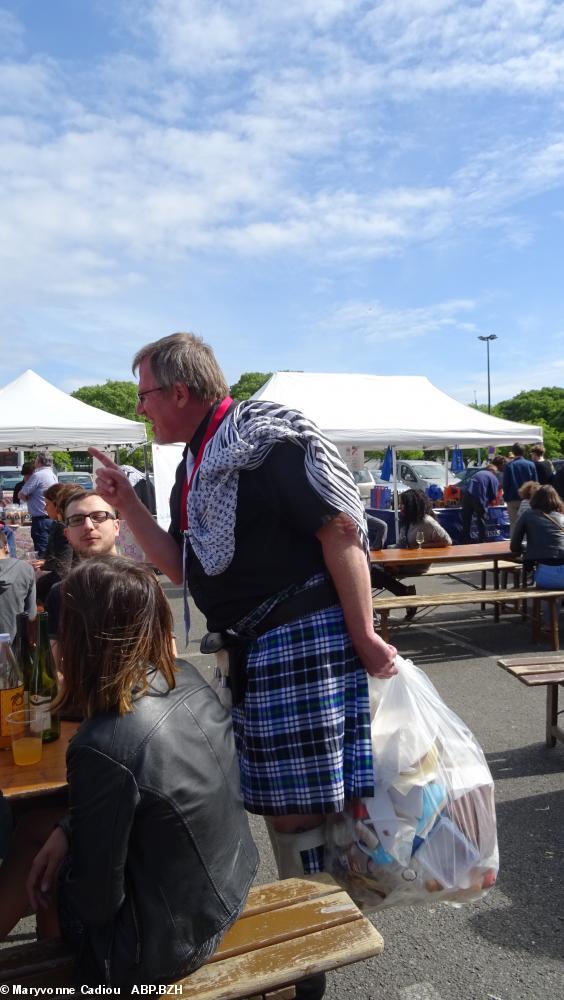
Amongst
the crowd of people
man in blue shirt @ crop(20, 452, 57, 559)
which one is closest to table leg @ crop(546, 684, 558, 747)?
the crowd of people

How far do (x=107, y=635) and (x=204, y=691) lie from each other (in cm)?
27

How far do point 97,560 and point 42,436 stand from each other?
983cm

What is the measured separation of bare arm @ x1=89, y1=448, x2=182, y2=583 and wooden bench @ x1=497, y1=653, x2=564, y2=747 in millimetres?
2248

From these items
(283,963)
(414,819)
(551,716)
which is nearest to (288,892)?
A: (283,963)

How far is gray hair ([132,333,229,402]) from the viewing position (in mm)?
1864

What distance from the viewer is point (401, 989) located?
7.26 ft

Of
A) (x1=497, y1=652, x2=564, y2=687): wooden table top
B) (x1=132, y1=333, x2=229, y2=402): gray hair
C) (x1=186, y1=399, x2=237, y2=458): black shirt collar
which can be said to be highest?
(x1=132, y1=333, x2=229, y2=402): gray hair

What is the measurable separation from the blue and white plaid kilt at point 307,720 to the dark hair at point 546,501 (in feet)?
17.7

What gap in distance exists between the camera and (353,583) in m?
1.74

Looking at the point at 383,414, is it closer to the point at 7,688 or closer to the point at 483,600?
the point at 483,600

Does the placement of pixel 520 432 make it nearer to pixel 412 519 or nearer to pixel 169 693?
pixel 412 519

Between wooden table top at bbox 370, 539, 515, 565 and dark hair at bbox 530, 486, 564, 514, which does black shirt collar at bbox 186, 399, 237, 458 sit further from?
dark hair at bbox 530, 486, 564, 514

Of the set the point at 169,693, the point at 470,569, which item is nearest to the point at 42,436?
the point at 470,569

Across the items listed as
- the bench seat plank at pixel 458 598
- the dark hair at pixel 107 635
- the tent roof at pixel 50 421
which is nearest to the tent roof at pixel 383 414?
the tent roof at pixel 50 421
